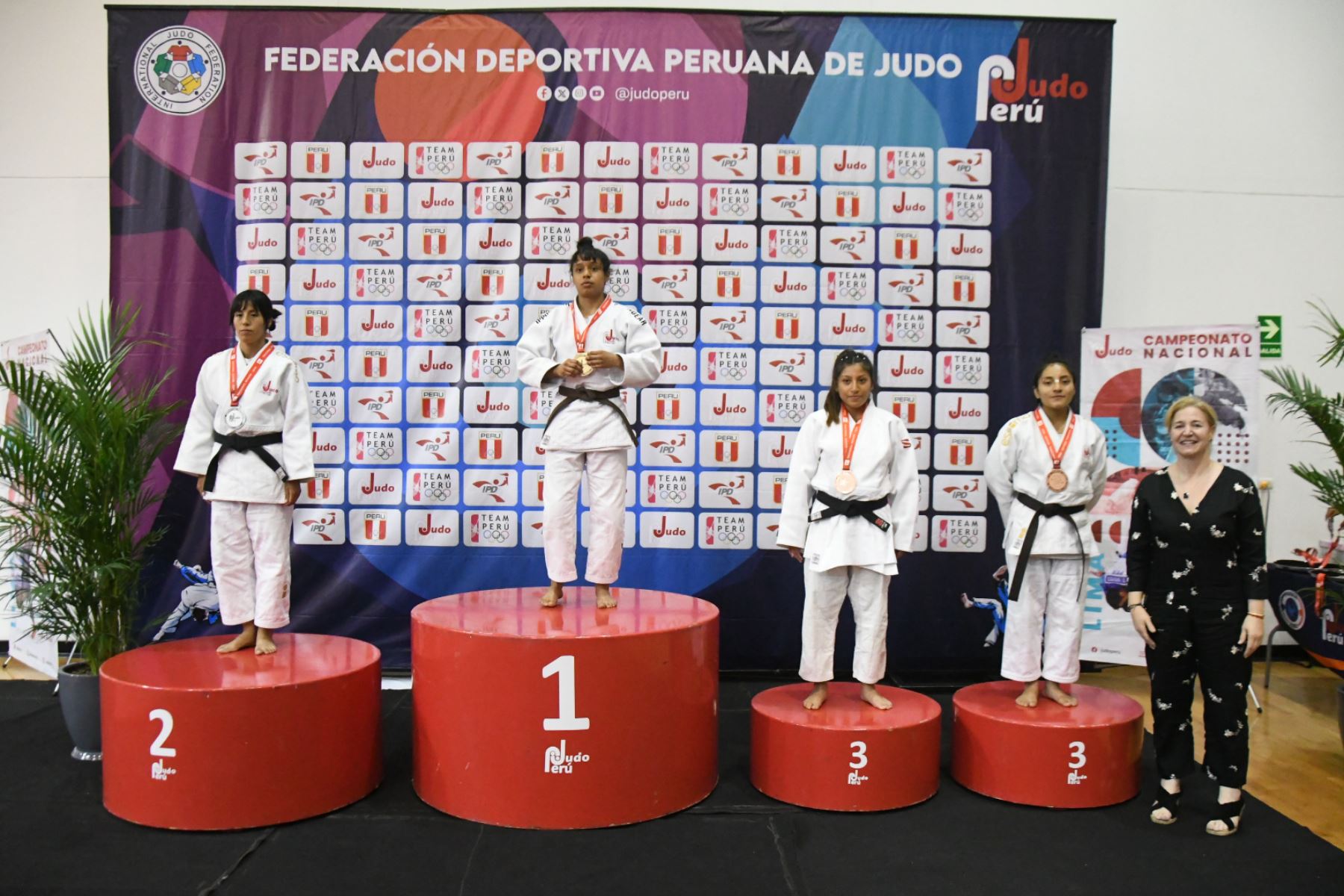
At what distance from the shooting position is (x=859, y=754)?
3264mm

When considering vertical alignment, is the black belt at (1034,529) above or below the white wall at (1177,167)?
below

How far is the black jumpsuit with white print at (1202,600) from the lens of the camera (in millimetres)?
3057

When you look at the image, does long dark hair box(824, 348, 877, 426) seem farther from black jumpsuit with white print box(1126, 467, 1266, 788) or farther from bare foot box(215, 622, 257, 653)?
bare foot box(215, 622, 257, 653)

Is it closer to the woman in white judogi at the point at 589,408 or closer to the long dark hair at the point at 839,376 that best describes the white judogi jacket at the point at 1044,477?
the long dark hair at the point at 839,376

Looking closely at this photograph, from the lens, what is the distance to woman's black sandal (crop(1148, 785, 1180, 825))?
3.20 metres

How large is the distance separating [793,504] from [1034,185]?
2.67 m

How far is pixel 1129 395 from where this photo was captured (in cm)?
487

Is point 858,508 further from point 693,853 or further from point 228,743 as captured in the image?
point 228,743

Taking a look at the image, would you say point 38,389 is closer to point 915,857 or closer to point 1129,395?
point 915,857

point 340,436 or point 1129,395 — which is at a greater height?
point 1129,395

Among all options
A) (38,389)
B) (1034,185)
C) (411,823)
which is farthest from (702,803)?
(1034,185)

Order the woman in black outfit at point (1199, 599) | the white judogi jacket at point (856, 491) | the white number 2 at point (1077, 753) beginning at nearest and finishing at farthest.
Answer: the woman in black outfit at point (1199, 599)
the white number 2 at point (1077, 753)
the white judogi jacket at point (856, 491)

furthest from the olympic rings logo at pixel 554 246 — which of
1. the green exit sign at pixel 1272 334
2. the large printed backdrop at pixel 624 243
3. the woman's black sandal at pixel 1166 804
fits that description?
the green exit sign at pixel 1272 334

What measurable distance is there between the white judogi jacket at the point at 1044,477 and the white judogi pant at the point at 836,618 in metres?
0.61
